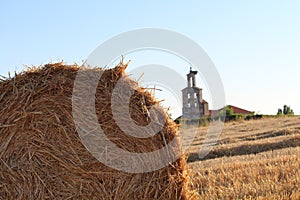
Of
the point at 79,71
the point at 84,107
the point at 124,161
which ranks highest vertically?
the point at 79,71

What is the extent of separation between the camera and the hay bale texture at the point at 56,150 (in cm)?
409

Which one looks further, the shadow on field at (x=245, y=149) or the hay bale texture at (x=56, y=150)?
the shadow on field at (x=245, y=149)

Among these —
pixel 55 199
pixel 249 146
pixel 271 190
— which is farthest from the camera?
pixel 249 146

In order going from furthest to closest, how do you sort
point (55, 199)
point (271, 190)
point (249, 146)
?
point (249, 146)
point (271, 190)
point (55, 199)

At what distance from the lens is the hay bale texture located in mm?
4086

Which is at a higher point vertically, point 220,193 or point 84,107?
point 84,107

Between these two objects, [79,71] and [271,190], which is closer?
[79,71]

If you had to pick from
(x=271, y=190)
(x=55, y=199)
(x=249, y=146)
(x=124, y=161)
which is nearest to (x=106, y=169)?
(x=124, y=161)

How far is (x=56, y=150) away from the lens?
411 cm

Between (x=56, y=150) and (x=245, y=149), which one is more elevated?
(x=245, y=149)

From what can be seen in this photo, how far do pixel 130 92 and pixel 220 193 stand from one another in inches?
71.0

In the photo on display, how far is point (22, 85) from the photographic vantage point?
4.15 meters

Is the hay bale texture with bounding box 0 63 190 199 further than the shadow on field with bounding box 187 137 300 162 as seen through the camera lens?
No

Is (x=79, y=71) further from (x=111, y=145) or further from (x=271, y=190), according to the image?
(x=271, y=190)
